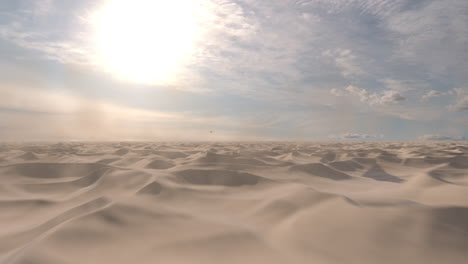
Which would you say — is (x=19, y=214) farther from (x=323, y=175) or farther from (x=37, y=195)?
(x=323, y=175)

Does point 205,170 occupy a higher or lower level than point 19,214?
higher

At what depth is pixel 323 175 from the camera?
4340mm

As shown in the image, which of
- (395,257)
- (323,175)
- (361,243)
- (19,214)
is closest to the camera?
(395,257)

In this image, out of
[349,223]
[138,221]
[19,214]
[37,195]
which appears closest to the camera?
[349,223]

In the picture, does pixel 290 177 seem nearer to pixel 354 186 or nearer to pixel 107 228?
pixel 354 186

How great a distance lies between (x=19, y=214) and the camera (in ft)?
7.98

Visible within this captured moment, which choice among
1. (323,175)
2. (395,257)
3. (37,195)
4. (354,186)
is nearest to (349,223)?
(395,257)

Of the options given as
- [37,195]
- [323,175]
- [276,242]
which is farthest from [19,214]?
[323,175]

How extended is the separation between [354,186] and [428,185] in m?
0.91

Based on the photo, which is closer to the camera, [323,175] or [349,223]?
[349,223]

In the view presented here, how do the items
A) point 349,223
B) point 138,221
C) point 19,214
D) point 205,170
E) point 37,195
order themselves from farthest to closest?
point 205,170 < point 37,195 < point 19,214 < point 138,221 < point 349,223

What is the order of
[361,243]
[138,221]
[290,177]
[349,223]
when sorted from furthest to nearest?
1. [290,177]
2. [138,221]
3. [349,223]
4. [361,243]

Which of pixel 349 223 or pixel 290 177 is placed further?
pixel 290 177

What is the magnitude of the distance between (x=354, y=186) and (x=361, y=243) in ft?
8.32
